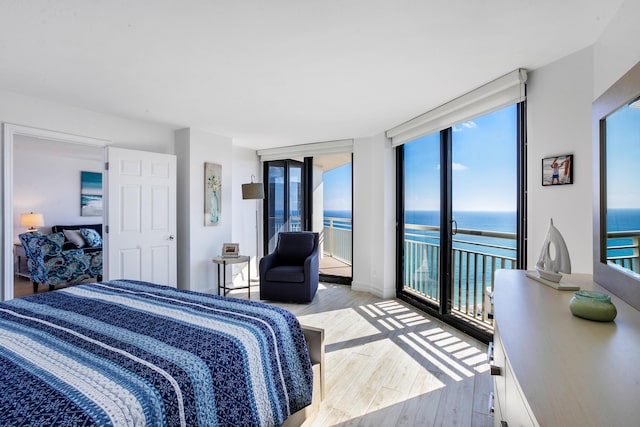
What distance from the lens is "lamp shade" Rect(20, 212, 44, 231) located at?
5348 millimetres

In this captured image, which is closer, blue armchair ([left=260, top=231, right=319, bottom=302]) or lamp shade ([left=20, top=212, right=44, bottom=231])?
blue armchair ([left=260, top=231, right=319, bottom=302])

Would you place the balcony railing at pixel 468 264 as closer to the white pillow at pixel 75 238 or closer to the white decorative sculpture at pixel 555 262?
the white decorative sculpture at pixel 555 262

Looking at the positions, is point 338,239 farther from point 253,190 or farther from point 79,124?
point 79,124

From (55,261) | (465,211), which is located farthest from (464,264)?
(55,261)

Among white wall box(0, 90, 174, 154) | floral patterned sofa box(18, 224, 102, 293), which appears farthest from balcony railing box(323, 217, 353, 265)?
floral patterned sofa box(18, 224, 102, 293)

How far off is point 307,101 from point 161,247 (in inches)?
101

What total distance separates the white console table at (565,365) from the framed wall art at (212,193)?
394 cm

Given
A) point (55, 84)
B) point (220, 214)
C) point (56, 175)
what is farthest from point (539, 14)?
point (56, 175)

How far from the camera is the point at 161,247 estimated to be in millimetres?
3924

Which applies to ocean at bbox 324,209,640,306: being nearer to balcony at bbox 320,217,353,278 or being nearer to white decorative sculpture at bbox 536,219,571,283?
white decorative sculpture at bbox 536,219,571,283

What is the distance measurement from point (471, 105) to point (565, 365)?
267 centimetres

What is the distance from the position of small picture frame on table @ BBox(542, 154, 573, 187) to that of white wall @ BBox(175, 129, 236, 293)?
3.85m

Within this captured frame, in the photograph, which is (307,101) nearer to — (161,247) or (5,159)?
(161,247)

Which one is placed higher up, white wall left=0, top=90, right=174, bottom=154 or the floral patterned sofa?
white wall left=0, top=90, right=174, bottom=154
